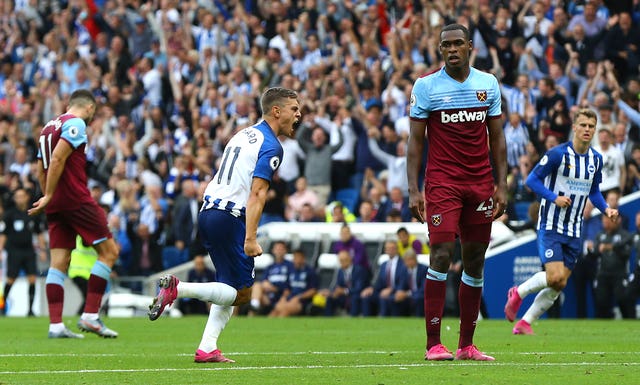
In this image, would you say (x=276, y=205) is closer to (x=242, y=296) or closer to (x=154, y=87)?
(x=154, y=87)

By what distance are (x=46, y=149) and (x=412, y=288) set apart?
30.6 feet

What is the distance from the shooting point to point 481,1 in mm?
23734

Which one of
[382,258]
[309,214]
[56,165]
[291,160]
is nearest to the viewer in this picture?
[56,165]

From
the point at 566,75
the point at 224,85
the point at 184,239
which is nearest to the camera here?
the point at 566,75

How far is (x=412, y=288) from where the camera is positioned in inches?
854

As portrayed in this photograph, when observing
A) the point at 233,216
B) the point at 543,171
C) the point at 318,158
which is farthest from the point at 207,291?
the point at 318,158

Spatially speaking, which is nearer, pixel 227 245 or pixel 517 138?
pixel 227 245

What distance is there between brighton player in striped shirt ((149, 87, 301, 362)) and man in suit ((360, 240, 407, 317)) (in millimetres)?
11821

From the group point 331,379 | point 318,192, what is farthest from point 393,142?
point 331,379

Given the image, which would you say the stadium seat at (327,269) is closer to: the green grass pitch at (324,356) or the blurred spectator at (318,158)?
the blurred spectator at (318,158)

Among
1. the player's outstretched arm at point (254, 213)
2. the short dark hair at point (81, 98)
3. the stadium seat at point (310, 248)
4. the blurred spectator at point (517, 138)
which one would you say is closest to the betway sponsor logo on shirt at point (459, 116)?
the player's outstretched arm at point (254, 213)

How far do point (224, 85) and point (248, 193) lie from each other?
17770 mm

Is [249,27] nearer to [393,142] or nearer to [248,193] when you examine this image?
[393,142]

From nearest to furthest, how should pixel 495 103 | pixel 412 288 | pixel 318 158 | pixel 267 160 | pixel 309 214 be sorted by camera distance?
pixel 267 160, pixel 495 103, pixel 412 288, pixel 309 214, pixel 318 158
